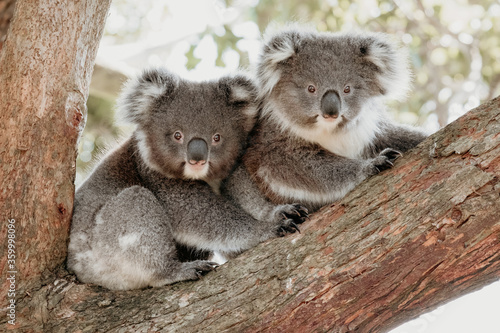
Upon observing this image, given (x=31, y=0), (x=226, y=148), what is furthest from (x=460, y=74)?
(x=31, y=0)

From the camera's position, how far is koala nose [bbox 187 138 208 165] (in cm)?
415

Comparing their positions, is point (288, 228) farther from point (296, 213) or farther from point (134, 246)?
point (134, 246)

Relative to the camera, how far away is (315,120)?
13.8 ft

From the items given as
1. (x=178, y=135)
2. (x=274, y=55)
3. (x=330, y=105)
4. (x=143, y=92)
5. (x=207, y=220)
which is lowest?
(x=207, y=220)

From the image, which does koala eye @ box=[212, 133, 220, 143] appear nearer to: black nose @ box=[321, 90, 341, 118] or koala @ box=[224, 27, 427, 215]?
koala @ box=[224, 27, 427, 215]

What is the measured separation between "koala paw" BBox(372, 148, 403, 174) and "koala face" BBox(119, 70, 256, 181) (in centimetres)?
131

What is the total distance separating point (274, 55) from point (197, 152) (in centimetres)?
106

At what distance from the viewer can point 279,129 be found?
450cm

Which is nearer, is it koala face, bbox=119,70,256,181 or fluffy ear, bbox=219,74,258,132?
koala face, bbox=119,70,256,181

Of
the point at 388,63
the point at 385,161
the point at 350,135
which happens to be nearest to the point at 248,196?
the point at 350,135

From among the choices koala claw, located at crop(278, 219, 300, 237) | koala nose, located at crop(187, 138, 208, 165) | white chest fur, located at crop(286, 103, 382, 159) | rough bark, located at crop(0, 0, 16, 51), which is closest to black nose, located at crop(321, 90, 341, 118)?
white chest fur, located at crop(286, 103, 382, 159)

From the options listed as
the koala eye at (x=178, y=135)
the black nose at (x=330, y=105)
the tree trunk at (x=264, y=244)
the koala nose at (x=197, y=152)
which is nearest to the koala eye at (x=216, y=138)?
the koala nose at (x=197, y=152)

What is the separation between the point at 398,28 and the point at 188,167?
606 cm

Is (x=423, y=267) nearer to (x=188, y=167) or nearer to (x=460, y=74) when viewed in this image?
(x=188, y=167)
